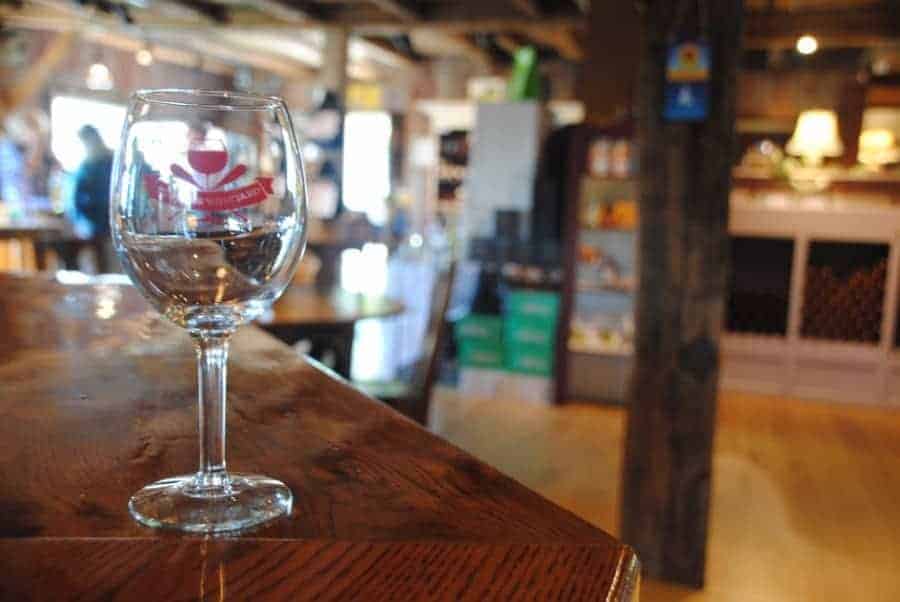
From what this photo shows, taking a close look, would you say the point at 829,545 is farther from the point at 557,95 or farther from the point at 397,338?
the point at 557,95

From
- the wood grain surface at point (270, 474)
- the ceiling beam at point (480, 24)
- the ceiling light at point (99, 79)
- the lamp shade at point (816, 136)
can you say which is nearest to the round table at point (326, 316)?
the wood grain surface at point (270, 474)

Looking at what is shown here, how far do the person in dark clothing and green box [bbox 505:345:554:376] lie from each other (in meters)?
2.59

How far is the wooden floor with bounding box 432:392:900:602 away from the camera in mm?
2570

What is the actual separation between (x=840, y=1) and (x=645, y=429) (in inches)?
147

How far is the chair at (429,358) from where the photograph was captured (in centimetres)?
221

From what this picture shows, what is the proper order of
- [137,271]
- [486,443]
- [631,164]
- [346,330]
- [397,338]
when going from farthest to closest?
[397,338], [631,164], [486,443], [346,330], [137,271]

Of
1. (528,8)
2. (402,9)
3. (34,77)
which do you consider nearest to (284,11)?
(402,9)

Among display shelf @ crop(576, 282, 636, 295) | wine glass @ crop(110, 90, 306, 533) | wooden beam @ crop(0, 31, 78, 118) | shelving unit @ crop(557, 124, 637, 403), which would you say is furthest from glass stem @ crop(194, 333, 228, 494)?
wooden beam @ crop(0, 31, 78, 118)

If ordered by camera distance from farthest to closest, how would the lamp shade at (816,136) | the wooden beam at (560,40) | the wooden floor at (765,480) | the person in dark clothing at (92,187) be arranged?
the wooden beam at (560,40), the lamp shade at (816,136), the person in dark clothing at (92,187), the wooden floor at (765,480)

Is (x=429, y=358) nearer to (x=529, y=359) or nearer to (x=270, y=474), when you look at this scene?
(x=270, y=474)

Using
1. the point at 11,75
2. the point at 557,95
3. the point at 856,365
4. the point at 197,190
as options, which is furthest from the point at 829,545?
the point at 11,75

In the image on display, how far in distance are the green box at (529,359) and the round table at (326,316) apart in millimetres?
1723

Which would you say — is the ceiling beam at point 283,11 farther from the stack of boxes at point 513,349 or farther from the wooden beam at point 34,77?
the wooden beam at point 34,77

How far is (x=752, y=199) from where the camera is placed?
5.57 meters
